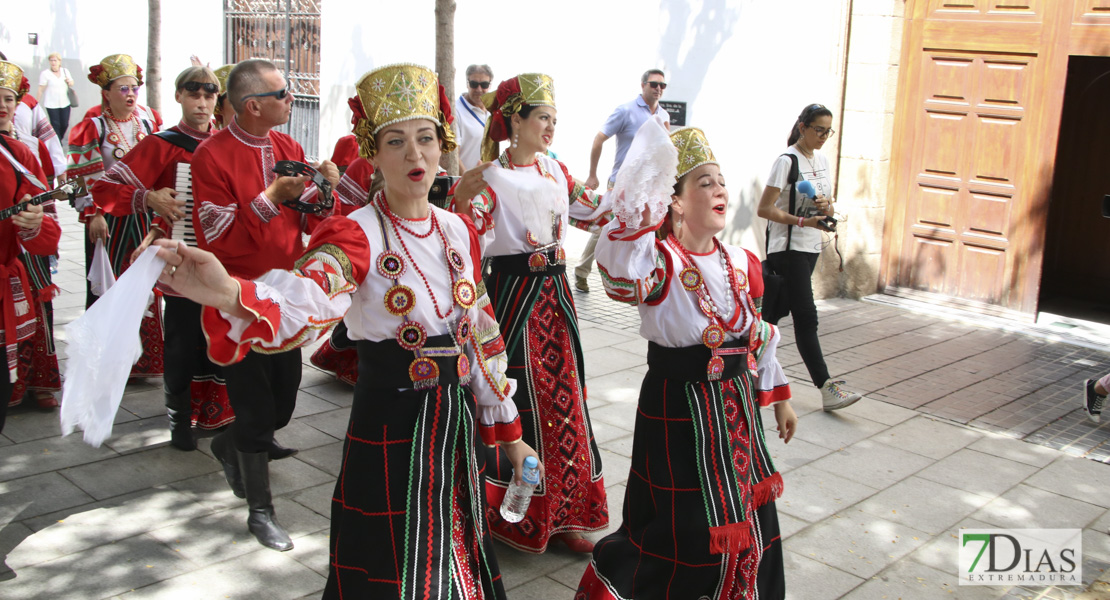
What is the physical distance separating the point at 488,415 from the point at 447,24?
13.4 feet

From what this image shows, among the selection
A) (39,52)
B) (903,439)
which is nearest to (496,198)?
(903,439)

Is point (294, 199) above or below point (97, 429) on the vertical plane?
above

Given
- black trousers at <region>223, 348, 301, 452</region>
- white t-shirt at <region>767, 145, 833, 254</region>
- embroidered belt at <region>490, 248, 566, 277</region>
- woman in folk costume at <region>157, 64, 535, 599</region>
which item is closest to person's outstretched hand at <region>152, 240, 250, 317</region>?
woman in folk costume at <region>157, 64, 535, 599</region>

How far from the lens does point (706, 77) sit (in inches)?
400

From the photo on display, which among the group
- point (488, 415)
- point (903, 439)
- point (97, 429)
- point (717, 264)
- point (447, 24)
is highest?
point (447, 24)

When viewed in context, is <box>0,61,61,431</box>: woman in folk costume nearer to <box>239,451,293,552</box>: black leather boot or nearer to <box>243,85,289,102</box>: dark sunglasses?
<box>239,451,293,552</box>: black leather boot

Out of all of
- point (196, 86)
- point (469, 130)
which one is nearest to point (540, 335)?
point (196, 86)

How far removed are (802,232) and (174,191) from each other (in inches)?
153

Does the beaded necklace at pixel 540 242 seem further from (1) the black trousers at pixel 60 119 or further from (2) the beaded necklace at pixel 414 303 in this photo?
(1) the black trousers at pixel 60 119

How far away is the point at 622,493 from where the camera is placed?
16.2 feet

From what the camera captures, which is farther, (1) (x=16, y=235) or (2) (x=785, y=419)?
(1) (x=16, y=235)

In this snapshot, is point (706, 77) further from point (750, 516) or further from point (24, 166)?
point (750, 516)

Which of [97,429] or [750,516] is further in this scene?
[750,516]

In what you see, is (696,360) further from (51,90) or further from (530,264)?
(51,90)
